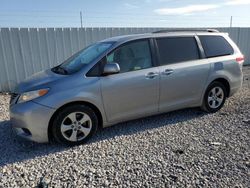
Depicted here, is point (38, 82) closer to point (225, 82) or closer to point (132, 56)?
point (132, 56)

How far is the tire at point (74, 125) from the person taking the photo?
139 inches

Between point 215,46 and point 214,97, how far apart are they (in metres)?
1.10

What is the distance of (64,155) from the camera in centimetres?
341

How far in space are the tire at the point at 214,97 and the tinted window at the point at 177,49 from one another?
808 mm

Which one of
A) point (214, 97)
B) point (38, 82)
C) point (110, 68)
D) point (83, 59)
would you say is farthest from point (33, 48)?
point (214, 97)

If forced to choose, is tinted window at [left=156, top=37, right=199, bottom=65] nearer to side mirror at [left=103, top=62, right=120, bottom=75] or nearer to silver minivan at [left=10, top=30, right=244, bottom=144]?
silver minivan at [left=10, top=30, right=244, bottom=144]

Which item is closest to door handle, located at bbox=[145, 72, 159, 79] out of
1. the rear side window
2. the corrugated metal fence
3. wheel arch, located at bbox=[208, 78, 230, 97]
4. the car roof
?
the car roof

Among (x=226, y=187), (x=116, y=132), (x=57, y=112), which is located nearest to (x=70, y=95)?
(x=57, y=112)

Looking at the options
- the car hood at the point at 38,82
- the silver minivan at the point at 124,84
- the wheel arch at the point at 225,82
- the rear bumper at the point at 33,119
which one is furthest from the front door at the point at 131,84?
the wheel arch at the point at 225,82

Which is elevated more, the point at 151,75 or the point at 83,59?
the point at 83,59

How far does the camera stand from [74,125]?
3643 mm

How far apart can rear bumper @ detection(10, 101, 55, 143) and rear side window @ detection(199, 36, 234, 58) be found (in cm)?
334

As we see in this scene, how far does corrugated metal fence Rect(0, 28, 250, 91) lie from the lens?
23.3 feet

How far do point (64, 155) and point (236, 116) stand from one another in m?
3.57
